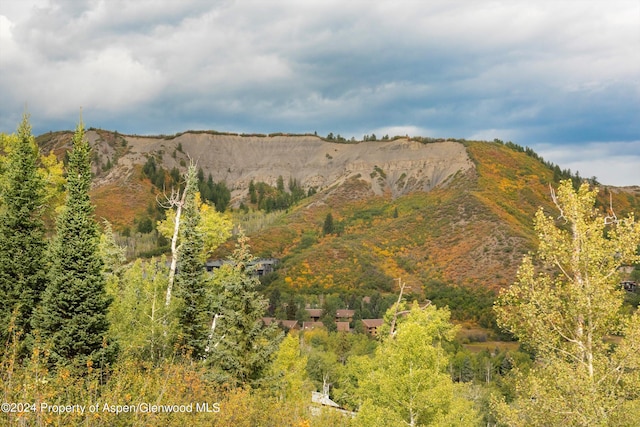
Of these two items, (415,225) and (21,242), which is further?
(415,225)

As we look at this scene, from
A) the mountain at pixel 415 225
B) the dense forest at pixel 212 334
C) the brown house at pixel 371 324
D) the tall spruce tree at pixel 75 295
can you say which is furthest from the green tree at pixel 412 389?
the mountain at pixel 415 225

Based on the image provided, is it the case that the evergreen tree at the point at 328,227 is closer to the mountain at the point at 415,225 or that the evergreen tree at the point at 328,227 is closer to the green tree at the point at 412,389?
the mountain at the point at 415,225

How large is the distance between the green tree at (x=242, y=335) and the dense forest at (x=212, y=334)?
0.06 meters

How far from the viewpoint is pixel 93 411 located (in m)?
8.52

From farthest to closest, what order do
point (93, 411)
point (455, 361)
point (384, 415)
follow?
1. point (455, 361)
2. point (384, 415)
3. point (93, 411)

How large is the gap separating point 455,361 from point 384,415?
5734 centimetres

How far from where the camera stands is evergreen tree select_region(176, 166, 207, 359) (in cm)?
2131

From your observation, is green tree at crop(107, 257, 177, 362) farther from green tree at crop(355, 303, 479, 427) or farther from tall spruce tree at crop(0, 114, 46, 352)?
green tree at crop(355, 303, 479, 427)

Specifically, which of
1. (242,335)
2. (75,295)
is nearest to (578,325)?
(242,335)

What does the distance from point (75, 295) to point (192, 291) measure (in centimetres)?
597

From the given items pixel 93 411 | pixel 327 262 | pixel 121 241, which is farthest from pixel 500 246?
pixel 93 411

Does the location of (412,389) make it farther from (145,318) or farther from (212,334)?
(145,318)

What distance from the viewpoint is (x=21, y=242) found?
1920 centimetres

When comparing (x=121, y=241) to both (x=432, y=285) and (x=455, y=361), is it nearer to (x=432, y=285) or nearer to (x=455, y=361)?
(x=432, y=285)
